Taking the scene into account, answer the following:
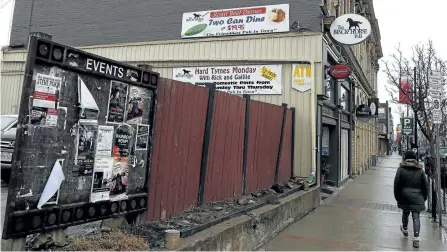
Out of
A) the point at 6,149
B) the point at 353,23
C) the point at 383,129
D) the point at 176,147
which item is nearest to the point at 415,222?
the point at 176,147

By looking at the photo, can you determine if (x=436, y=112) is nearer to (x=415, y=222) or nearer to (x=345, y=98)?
(x=415, y=222)

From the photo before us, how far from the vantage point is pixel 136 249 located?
377 cm

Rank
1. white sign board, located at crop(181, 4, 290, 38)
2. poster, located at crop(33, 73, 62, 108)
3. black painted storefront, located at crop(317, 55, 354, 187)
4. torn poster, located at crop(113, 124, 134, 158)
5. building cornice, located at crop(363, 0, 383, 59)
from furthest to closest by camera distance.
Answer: building cornice, located at crop(363, 0, 383, 59) → black painted storefront, located at crop(317, 55, 354, 187) → white sign board, located at crop(181, 4, 290, 38) → torn poster, located at crop(113, 124, 134, 158) → poster, located at crop(33, 73, 62, 108)

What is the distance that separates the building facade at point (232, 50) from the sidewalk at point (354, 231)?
1915 mm

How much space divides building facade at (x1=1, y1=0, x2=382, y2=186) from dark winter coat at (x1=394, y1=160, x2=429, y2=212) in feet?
12.9

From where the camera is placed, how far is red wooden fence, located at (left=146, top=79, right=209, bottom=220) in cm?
491

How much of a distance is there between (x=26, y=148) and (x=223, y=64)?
970cm

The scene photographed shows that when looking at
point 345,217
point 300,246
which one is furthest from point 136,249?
point 345,217

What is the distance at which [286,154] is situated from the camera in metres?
10.3

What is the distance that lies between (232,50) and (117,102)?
28.9ft

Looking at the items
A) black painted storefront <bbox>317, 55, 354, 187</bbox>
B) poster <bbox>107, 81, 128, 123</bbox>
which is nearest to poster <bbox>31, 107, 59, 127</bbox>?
poster <bbox>107, 81, 128, 123</bbox>

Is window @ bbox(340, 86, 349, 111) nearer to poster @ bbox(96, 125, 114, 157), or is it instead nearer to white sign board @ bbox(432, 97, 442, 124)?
white sign board @ bbox(432, 97, 442, 124)

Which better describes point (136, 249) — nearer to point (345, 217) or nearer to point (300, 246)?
point (300, 246)

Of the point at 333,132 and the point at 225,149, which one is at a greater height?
the point at 333,132
